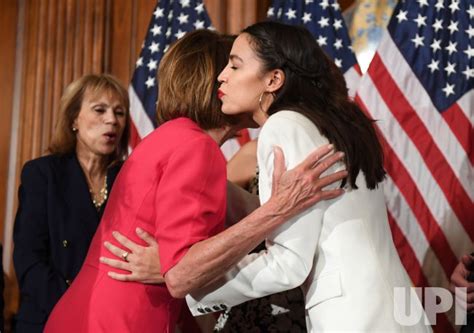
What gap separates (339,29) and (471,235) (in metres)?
1.26

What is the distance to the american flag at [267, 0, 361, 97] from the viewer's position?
370 cm

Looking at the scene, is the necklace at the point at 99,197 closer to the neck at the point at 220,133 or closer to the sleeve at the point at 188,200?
the neck at the point at 220,133

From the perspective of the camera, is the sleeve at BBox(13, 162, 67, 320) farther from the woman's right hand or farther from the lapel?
the woman's right hand

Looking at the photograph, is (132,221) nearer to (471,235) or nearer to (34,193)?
(34,193)

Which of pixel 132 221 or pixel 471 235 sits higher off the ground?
pixel 132 221

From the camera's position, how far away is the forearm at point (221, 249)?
1.67 metres

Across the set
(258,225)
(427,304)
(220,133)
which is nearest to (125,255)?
(258,225)

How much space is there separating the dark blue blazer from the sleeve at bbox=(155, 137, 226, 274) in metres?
1.13

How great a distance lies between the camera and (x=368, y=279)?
1.60 m

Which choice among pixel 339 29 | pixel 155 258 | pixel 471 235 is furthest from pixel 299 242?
pixel 339 29

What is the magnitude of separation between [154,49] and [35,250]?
1618mm

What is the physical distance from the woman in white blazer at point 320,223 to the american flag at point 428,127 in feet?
5.63

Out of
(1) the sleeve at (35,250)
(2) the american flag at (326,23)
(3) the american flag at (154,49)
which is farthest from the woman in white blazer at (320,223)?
(3) the american flag at (154,49)

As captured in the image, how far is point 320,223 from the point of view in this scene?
166cm
